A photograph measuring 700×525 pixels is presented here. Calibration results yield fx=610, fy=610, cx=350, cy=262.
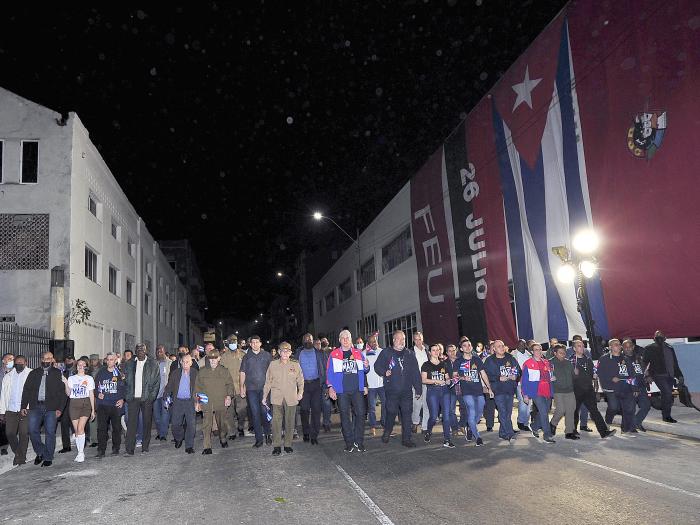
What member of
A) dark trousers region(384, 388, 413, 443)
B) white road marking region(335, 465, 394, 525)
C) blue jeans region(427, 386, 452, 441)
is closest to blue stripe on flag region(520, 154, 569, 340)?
blue jeans region(427, 386, 452, 441)

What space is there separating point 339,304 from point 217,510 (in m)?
45.8

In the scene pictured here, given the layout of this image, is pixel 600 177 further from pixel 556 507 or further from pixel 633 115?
pixel 556 507

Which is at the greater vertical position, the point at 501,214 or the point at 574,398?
the point at 501,214

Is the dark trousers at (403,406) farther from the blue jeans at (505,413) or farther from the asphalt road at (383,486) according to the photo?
the blue jeans at (505,413)

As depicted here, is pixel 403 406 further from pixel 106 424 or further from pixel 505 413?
pixel 106 424

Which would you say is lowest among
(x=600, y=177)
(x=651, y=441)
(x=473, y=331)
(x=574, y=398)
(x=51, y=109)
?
(x=651, y=441)

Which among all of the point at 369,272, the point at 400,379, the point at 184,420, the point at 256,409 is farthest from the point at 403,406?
the point at 369,272

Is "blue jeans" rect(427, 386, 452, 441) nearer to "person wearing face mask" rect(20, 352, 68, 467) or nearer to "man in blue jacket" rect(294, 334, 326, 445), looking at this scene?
"man in blue jacket" rect(294, 334, 326, 445)

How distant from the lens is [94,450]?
39.8 feet

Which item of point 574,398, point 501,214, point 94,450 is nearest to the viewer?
point 574,398

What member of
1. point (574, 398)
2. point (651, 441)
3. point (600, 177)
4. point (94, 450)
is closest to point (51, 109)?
point (94, 450)

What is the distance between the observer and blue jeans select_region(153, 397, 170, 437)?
13664 millimetres

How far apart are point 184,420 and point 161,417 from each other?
2.33m

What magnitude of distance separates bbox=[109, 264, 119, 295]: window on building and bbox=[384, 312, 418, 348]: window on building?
43.5 ft
